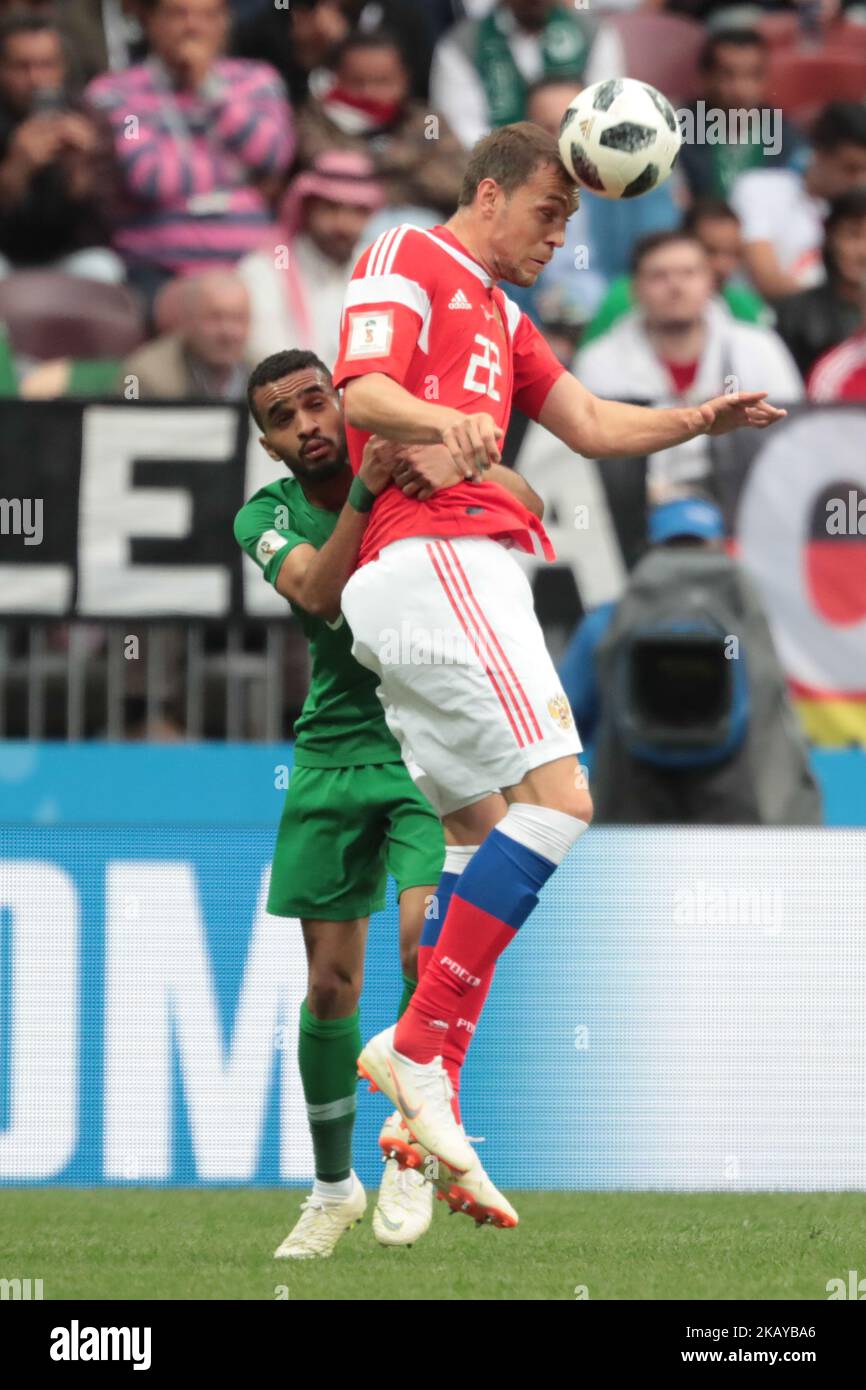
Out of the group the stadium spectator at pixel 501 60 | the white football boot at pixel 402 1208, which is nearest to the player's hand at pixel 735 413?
the white football boot at pixel 402 1208

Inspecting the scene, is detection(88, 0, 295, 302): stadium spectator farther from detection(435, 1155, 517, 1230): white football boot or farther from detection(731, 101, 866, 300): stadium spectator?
detection(435, 1155, 517, 1230): white football boot

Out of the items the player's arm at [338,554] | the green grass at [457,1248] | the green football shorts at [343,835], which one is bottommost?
the green grass at [457,1248]

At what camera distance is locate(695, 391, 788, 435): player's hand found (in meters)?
5.06

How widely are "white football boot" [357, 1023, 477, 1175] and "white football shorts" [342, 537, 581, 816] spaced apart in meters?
0.60

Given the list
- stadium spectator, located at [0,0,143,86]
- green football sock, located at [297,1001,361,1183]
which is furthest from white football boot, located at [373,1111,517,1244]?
stadium spectator, located at [0,0,143,86]

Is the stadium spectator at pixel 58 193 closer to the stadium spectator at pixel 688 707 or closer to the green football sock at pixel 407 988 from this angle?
the stadium spectator at pixel 688 707

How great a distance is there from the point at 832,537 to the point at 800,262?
125 inches

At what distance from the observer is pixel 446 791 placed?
5023 mm

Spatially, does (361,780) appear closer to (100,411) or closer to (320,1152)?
(320,1152)

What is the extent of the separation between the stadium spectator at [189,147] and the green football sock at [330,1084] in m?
5.24

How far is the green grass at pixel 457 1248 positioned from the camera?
463 centimetres

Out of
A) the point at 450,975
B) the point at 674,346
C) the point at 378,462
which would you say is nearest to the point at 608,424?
the point at 378,462

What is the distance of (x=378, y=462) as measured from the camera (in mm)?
4941

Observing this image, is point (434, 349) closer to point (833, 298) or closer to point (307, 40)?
point (833, 298)
